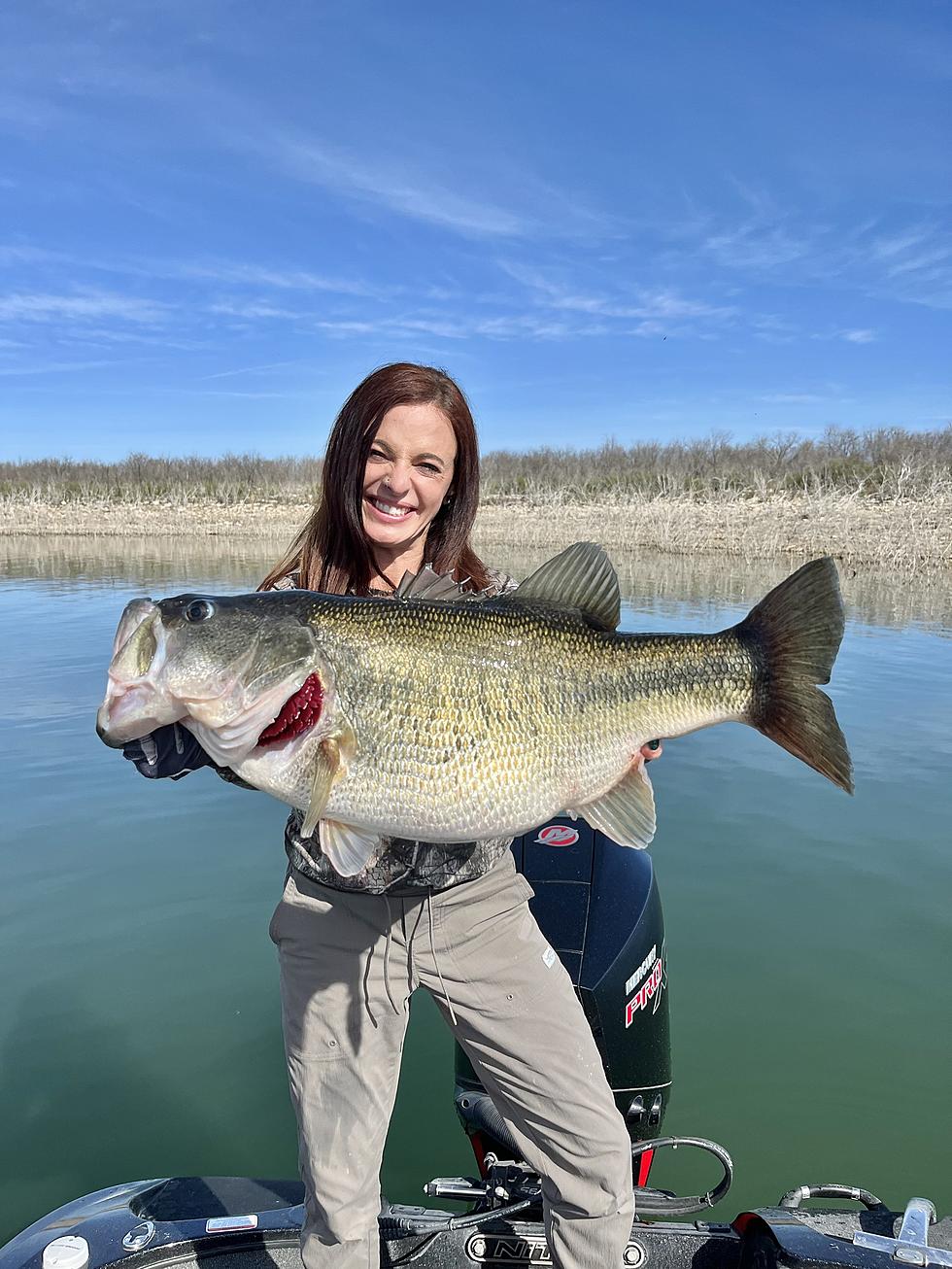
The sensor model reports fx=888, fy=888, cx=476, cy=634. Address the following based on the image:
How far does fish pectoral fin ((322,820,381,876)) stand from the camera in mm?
2141

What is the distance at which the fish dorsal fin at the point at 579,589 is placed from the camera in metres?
2.47

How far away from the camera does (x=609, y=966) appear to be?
2.88 meters

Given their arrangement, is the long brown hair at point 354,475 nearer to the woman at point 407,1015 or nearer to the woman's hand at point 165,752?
the woman's hand at point 165,752

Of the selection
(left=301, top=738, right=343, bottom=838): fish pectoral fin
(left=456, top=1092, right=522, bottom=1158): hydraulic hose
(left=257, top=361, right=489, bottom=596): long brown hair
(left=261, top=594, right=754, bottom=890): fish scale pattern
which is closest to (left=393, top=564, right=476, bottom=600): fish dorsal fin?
(left=261, top=594, right=754, bottom=890): fish scale pattern

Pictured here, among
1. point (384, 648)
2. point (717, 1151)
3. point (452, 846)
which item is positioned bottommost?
point (717, 1151)

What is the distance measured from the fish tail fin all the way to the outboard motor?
3.33 ft

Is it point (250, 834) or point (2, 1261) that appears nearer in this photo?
point (2, 1261)

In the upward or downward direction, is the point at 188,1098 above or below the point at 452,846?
below

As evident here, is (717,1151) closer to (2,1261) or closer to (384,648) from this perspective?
(384,648)

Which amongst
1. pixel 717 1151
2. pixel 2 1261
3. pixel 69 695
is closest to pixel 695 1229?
pixel 717 1151

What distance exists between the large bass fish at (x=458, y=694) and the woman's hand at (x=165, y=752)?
0.30 ft

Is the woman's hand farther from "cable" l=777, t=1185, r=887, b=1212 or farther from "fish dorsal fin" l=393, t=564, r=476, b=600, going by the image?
"cable" l=777, t=1185, r=887, b=1212

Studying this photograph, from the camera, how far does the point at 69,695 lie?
9.86 metres

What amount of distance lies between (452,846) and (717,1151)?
4.01 ft
